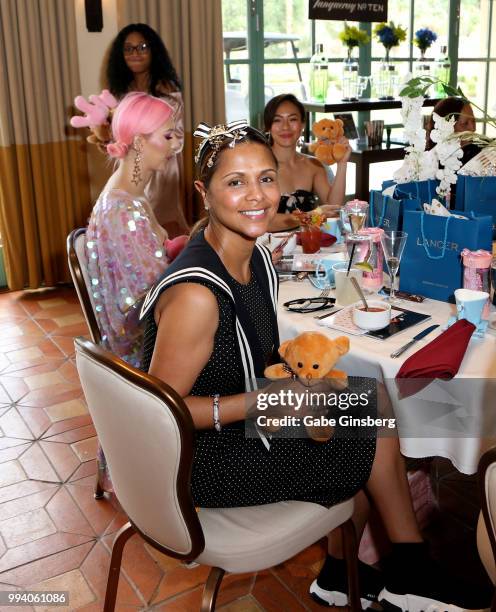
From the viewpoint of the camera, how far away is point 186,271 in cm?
142

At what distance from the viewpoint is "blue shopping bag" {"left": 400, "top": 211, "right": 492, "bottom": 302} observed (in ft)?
5.94

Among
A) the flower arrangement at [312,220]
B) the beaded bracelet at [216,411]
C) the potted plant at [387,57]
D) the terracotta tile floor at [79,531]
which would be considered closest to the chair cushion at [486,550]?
the beaded bracelet at [216,411]

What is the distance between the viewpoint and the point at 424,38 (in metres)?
5.11

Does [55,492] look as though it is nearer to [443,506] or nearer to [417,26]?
[443,506]

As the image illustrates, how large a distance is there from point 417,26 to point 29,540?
5.04 m

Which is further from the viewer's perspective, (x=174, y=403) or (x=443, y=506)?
(x=443, y=506)

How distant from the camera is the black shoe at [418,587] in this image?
1.54 meters

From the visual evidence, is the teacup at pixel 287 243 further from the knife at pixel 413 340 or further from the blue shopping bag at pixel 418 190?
the knife at pixel 413 340

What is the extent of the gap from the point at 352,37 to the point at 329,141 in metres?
2.07

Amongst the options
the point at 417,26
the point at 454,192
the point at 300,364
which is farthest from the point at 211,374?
the point at 417,26

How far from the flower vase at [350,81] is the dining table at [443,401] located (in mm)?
3523

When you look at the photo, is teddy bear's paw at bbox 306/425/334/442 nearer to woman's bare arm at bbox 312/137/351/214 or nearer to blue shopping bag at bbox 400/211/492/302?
blue shopping bag at bbox 400/211/492/302

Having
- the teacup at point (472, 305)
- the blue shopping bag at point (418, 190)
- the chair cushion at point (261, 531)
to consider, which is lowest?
the chair cushion at point (261, 531)

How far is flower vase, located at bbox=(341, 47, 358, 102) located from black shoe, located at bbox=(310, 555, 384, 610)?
3692 millimetres
